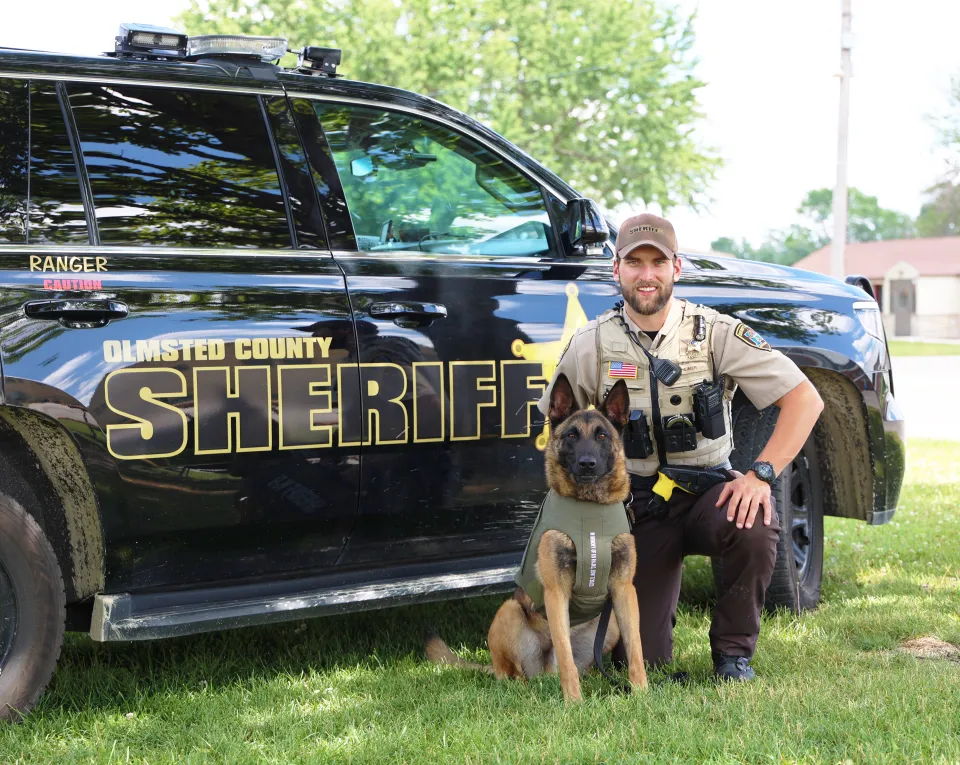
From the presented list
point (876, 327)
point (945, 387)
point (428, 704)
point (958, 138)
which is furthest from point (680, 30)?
point (958, 138)

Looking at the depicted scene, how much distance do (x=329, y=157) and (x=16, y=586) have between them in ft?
5.46

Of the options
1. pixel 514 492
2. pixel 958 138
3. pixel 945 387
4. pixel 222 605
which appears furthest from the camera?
pixel 958 138

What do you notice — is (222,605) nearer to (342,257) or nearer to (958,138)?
(342,257)

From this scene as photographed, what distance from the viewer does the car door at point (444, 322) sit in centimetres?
334

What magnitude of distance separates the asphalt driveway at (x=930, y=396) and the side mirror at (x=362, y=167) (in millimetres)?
3604

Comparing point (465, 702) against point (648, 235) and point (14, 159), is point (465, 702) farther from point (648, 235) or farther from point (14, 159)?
point (14, 159)

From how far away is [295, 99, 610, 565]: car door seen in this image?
3340 millimetres

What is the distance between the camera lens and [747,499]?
11.0 feet

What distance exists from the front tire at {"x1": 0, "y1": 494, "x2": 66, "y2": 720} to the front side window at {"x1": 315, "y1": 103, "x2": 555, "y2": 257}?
149cm

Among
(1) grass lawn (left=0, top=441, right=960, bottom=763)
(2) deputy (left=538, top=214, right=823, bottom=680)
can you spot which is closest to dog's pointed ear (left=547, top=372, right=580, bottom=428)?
(2) deputy (left=538, top=214, right=823, bottom=680)

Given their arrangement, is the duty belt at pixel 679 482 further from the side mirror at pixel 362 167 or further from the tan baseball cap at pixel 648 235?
the side mirror at pixel 362 167

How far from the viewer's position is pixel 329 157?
3.49 metres

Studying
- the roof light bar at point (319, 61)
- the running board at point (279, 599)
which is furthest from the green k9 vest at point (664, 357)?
the roof light bar at point (319, 61)

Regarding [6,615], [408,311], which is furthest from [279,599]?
[408,311]
